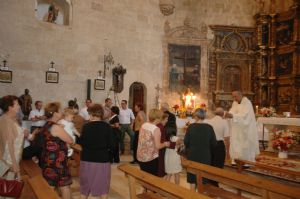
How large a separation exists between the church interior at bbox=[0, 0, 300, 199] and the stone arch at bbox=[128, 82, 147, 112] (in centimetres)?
4

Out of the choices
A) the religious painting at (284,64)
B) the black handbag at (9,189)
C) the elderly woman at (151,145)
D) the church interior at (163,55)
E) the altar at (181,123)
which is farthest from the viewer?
the religious painting at (284,64)

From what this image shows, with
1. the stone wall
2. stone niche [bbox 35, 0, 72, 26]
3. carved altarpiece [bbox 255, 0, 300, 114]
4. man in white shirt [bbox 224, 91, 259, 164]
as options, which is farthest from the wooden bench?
carved altarpiece [bbox 255, 0, 300, 114]

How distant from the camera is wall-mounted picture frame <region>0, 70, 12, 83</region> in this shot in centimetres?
1063

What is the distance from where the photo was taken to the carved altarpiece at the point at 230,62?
53.2 feet

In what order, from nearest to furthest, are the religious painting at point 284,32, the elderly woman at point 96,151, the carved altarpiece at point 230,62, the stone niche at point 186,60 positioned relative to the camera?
the elderly woman at point 96,151, the religious painting at point 284,32, the stone niche at point 186,60, the carved altarpiece at point 230,62

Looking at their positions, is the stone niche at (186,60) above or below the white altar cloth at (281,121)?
above

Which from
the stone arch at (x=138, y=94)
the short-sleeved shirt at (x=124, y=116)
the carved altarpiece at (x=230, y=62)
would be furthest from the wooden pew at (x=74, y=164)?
the carved altarpiece at (x=230, y=62)

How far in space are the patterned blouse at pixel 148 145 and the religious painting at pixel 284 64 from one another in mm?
11775

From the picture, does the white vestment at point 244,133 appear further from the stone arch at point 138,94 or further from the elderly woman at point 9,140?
the stone arch at point 138,94

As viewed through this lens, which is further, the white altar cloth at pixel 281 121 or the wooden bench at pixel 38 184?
the white altar cloth at pixel 281 121

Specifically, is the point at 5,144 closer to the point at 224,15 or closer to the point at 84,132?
the point at 84,132

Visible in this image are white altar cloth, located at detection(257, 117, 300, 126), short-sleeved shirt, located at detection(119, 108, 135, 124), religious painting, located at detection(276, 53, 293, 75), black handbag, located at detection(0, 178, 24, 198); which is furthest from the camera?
religious painting, located at detection(276, 53, 293, 75)

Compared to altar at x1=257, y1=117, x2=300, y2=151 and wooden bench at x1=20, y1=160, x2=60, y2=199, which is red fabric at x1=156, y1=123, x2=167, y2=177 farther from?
altar at x1=257, y1=117, x2=300, y2=151

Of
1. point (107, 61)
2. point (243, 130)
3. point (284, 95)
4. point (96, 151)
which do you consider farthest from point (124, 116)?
point (284, 95)
